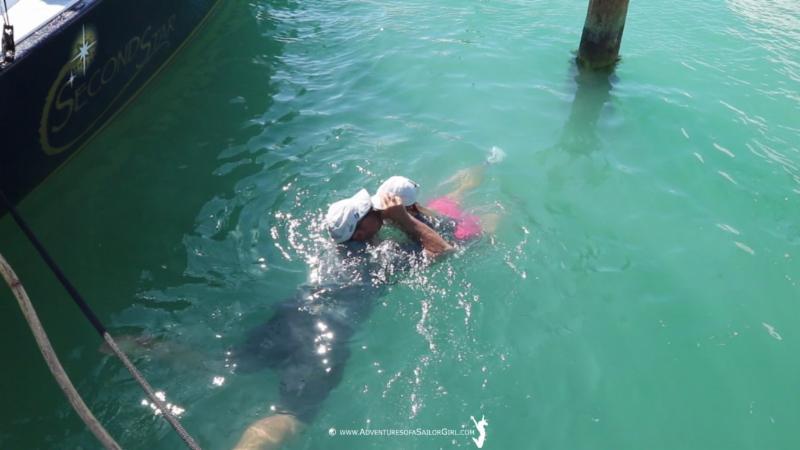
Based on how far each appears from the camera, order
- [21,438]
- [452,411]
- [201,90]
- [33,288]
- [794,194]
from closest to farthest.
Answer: [21,438] → [452,411] → [33,288] → [794,194] → [201,90]

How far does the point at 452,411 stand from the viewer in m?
3.89

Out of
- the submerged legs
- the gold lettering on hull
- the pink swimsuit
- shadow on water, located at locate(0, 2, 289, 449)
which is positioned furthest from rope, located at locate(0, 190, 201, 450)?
the pink swimsuit

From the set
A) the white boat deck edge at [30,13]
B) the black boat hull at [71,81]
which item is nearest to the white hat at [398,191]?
the black boat hull at [71,81]

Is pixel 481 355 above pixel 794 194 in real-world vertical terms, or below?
below

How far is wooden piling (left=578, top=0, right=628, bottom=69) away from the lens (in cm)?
732

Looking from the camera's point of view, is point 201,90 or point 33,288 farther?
point 201,90

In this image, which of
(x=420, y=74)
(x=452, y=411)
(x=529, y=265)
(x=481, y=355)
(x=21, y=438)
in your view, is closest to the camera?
(x=21, y=438)

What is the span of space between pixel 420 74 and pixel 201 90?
8.92ft

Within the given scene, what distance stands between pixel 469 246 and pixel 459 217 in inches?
15.1

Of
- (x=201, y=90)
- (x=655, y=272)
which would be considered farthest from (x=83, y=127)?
(x=655, y=272)

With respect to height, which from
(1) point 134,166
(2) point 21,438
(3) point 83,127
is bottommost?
(2) point 21,438

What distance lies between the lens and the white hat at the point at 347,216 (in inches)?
176

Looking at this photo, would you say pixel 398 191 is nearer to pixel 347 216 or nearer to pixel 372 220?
pixel 372 220

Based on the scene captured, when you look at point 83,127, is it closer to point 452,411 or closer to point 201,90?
point 201,90
